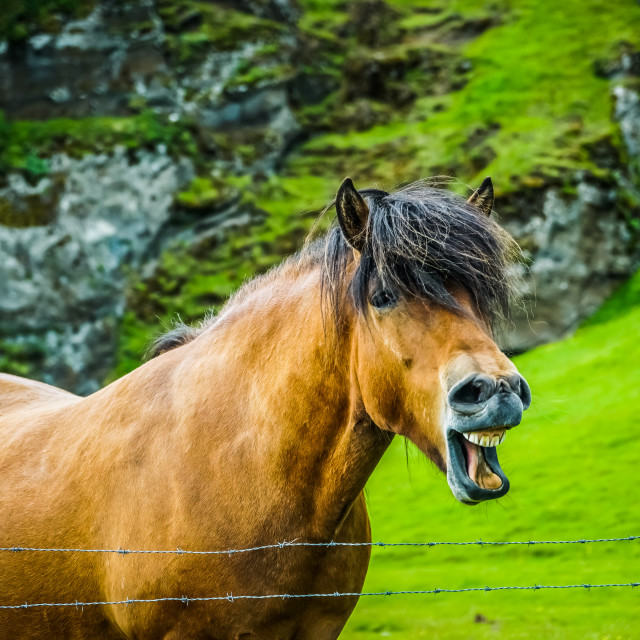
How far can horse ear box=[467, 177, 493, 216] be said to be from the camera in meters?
3.42

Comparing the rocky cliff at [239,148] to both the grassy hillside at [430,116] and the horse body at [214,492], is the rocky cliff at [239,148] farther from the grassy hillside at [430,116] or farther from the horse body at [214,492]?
the horse body at [214,492]

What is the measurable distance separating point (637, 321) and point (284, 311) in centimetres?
1099

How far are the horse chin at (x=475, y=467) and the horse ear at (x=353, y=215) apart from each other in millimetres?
922

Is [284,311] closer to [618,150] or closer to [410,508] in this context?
[410,508]

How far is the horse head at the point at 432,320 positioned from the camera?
104 inches

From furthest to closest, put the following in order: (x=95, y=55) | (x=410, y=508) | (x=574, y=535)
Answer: (x=95, y=55), (x=410, y=508), (x=574, y=535)

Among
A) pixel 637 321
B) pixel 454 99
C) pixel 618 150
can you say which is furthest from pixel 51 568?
pixel 454 99

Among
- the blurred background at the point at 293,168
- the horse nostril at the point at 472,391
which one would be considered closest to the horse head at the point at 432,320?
the horse nostril at the point at 472,391

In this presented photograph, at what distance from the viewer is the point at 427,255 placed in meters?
2.95

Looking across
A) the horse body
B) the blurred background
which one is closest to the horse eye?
the horse body

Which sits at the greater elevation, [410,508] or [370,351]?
[370,351]

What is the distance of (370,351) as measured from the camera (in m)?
3.03

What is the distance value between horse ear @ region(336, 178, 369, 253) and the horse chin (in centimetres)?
92

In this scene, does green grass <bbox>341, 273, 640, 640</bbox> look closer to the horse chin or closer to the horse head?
the horse head
